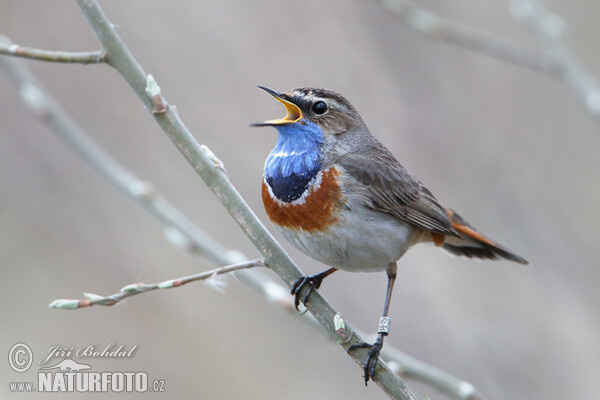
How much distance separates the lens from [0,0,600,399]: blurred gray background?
5.45 meters

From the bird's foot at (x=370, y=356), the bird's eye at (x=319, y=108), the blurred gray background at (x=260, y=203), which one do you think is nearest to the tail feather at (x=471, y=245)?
the blurred gray background at (x=260, y=203)

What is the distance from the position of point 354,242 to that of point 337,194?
29 cm

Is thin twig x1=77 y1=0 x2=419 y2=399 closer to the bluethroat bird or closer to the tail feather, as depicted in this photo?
the bluethroat bird

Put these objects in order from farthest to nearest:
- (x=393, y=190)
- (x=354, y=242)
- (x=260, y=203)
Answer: (x=260, y=203) → (x=393, y=190) → (x=354, y=242)

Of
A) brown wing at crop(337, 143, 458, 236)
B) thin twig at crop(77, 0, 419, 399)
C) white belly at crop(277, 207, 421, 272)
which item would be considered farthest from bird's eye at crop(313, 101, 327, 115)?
thin twig at crop(77, 0, 419, 399)

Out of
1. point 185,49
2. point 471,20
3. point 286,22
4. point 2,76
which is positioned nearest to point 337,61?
point 286,22

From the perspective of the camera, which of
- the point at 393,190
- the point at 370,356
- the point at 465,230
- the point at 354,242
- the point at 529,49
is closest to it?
the point at 370,356

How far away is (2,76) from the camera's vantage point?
21.2ft

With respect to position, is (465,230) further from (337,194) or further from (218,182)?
(218,182)

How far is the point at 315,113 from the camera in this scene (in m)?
4.11

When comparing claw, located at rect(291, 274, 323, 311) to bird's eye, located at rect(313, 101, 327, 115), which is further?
bird's eye, located at rect(313, 101, 327, 115)

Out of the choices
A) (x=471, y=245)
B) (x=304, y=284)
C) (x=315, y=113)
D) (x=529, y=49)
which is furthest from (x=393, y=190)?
(x=529, y=49)

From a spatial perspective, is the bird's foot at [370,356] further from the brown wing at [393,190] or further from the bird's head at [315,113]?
the bird's head at [315,113]

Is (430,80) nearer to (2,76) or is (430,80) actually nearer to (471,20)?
(471,20)
